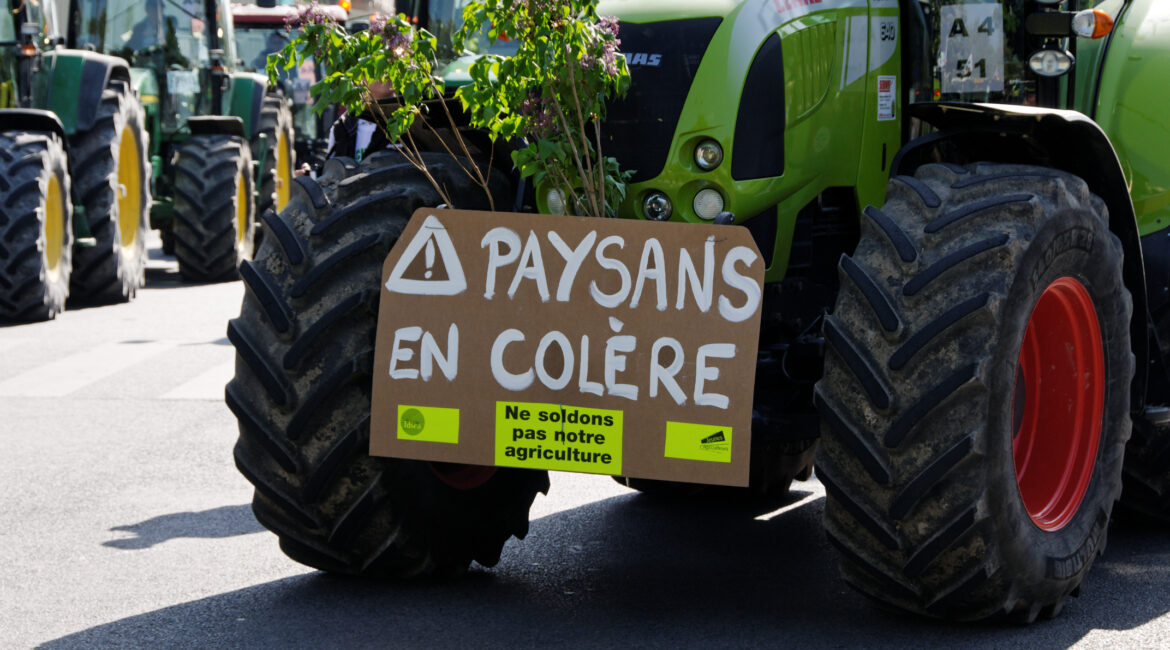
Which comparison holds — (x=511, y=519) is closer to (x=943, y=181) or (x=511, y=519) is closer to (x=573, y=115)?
(x=573, y=115)

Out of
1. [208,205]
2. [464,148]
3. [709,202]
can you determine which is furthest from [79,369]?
[709,202]

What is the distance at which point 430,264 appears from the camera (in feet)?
13.6

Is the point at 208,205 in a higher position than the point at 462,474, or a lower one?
lower

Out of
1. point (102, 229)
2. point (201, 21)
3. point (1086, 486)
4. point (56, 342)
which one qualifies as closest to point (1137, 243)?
point (1086, 486)

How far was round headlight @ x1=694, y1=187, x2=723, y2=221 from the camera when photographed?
4.49 m

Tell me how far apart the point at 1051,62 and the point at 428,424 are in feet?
7.19

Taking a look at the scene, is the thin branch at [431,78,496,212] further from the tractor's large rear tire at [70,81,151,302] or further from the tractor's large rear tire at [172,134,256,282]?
the tractor's large rear tire at [172,134,256,282]

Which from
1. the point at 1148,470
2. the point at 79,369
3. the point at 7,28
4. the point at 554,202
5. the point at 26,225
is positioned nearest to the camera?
the point at 554,202

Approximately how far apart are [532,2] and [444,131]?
97 centimetres

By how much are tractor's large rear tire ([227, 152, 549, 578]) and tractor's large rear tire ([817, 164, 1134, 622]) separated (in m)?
1.15

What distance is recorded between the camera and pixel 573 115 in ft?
13.7

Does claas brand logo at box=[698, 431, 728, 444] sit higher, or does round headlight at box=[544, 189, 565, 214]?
round headlight at box=[544, 189, 565, 214]

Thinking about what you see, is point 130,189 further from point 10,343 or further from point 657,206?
point 657,206

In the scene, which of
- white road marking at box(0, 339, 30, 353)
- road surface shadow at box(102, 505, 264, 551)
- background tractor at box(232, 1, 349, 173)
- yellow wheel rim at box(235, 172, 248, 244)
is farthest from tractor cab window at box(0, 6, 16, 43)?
road surface shadow at box(102, 505, 264, 551)
